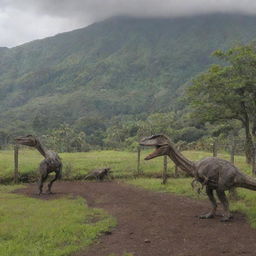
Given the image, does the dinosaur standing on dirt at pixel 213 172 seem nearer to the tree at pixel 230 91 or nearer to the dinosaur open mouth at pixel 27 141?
the dinosaur open mouth at pixel 27 141

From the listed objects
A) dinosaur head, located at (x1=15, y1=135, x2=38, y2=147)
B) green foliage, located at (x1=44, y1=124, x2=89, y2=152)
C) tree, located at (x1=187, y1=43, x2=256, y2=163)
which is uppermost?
tree, located at (x1=187, y1=43, x2=256, y2=163)

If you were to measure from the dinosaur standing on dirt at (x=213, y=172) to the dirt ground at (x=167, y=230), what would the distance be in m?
0.83

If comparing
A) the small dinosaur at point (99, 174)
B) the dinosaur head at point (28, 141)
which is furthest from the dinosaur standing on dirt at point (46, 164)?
the small dinosaur at point (99, 174)

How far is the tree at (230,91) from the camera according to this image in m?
24.0

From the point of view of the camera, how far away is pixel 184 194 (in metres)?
15.8

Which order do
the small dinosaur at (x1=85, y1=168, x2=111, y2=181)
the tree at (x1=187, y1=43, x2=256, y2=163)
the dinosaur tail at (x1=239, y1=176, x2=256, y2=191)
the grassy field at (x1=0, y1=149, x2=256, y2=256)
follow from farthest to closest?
the tree at (x1=187, y1=43, x2=256, y2=163) < the small dinosaur at (x1=85, y1=168, x2=111, y2=181) < the dinosaur tail at (x1=239, y1=176, x2=256, y2=191) < the grassy field at (x1=0, y1=149, x2=256, y2=256)

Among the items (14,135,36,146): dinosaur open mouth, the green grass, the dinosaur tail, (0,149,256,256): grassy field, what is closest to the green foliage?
(0,149,256,256): grassy field

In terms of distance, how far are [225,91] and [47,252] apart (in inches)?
762

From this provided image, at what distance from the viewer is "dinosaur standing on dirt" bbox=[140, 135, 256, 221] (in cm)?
1059

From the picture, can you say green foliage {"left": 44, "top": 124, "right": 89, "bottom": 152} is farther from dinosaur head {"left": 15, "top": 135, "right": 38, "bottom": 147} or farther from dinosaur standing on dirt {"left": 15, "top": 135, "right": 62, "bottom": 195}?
dinosaur standing on dirt {"left": 15, "top": 135, "right": 62, "bottom": 195}

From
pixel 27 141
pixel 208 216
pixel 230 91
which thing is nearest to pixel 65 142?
pixel 230 91

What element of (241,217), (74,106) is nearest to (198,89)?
(241,217)

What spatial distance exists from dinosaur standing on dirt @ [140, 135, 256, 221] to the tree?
1342 cm

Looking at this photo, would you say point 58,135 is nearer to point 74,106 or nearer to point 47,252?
point 47,252
